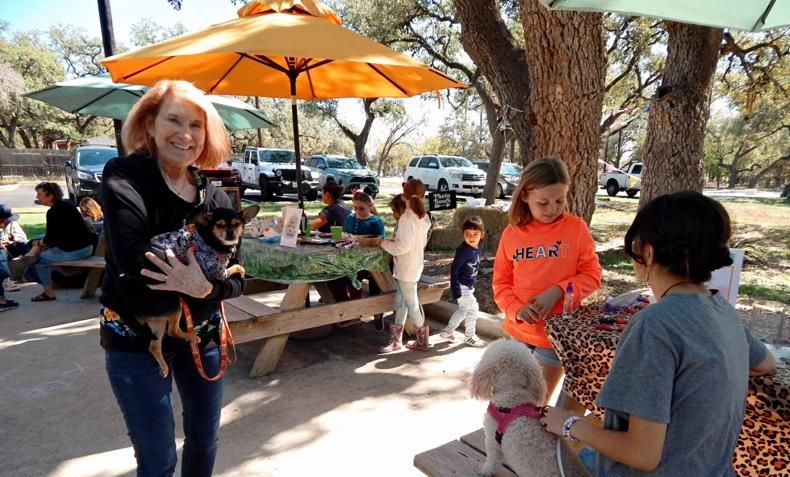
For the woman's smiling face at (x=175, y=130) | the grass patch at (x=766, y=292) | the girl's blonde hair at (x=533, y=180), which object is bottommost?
the grass patch at (x=766, y=292)

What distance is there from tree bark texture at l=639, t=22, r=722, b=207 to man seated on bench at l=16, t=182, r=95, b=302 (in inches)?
311

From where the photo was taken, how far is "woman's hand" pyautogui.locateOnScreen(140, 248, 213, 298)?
1459 mm

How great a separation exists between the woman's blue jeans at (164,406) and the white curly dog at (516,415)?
1059 millimetres

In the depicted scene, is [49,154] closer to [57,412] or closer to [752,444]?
[57,412]

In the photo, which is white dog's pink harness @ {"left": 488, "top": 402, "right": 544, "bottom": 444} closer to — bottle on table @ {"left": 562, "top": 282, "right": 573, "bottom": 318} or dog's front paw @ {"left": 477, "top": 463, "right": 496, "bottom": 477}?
dog's front paw @ {"left": 477, "top": 463, "right": 496, "bottom": 477}

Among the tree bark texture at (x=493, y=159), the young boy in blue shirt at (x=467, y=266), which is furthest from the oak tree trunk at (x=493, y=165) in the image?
the young boy in blue shirt at (x=467, y=266)

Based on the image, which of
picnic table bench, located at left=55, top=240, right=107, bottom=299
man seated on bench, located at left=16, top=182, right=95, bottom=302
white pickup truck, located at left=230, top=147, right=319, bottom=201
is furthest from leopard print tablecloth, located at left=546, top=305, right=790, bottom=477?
white pickup truck, located at left=230, top=147, right=319, bottom=201

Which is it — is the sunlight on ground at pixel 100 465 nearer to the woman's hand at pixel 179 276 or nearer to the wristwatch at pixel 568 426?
the woman's hand at pixel 179 276

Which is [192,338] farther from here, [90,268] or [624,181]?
[624,181]

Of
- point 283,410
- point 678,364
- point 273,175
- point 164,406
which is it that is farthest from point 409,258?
point 273,175

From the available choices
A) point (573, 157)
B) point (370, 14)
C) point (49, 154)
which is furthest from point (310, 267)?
point (49, 154)

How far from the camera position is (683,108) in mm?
6352

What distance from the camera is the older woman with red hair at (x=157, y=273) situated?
1475mm

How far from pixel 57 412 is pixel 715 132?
209 feet
